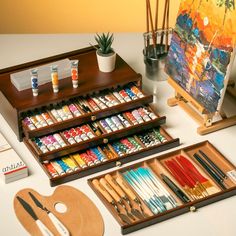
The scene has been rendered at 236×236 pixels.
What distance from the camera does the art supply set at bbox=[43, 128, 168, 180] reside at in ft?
9.33

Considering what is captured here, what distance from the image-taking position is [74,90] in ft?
10.1

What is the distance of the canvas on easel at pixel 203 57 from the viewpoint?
9.37 ft

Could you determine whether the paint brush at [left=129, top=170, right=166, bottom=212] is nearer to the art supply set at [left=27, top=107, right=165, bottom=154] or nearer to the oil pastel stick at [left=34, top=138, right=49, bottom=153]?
the art supply set at [left=27, top=107, right=165, bottom=154]

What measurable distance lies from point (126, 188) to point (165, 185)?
0.14m

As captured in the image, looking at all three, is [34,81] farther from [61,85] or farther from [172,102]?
[172,102]

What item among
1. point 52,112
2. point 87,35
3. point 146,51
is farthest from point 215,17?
point 87,35

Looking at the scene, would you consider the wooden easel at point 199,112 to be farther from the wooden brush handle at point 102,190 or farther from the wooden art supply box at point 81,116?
the wooden brush handle at point 102,190

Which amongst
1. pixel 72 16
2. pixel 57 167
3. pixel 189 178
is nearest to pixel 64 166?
pixel 57 167

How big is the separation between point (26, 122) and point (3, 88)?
8.0 inches

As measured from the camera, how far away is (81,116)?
118 inches

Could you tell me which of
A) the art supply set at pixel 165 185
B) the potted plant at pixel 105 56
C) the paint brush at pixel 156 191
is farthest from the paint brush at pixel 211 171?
the potted plant at pixel 105 56

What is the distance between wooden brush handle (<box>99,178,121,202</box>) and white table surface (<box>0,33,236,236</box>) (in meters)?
0.05

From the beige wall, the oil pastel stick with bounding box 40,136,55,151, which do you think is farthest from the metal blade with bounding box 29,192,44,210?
the beige wall

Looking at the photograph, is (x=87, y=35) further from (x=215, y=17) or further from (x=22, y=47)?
(x=215, y=17)
